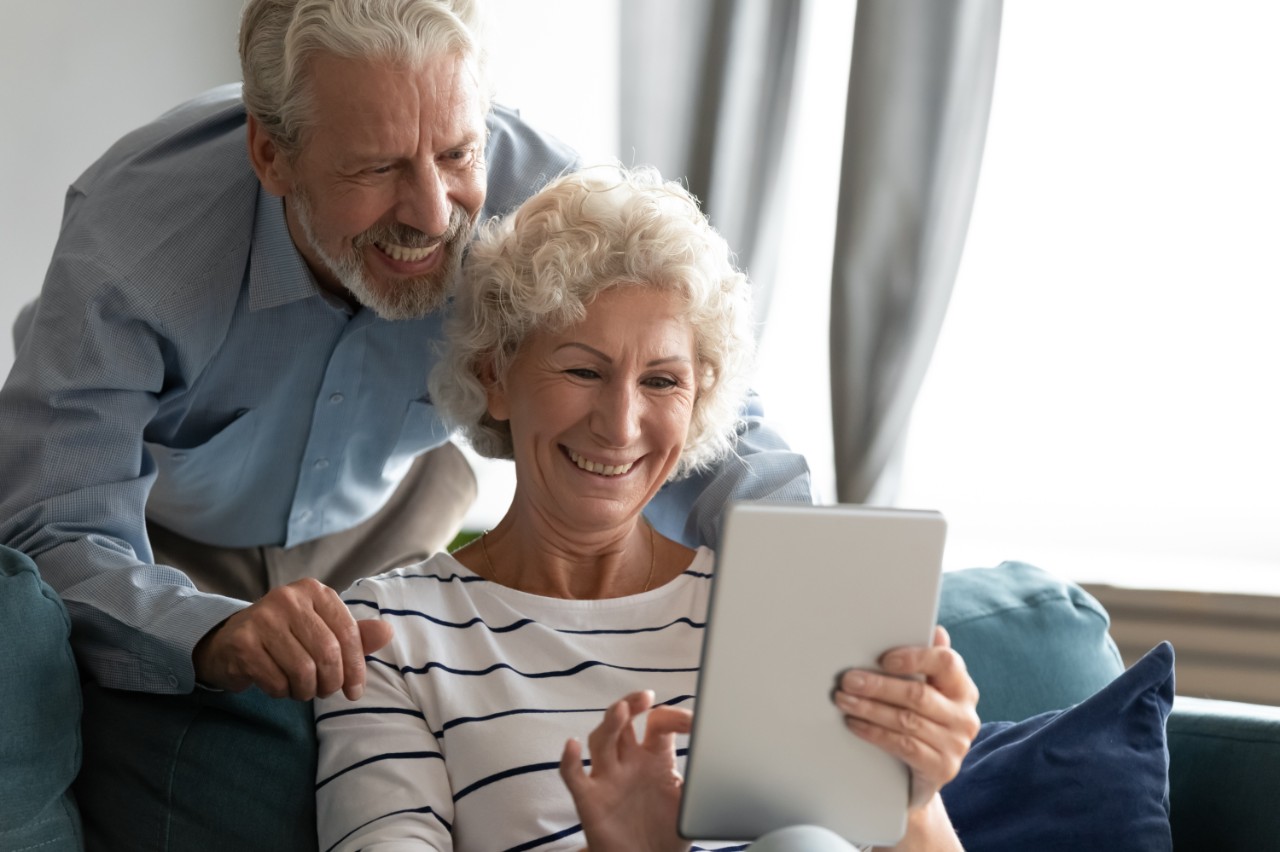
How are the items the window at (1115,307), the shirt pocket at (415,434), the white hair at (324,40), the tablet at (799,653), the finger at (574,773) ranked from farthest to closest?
1. the window at (1115,307)
2. the shirt pocket at (415,434)
3. the white hair at (324,40)
4. the finger at (574,773)
5. the tablet at (799,653)

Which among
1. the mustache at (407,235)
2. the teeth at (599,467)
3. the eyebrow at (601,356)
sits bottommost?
the teeth at (599,467)

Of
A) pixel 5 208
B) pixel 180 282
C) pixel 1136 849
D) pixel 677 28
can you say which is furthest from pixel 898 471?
pixel 5 208

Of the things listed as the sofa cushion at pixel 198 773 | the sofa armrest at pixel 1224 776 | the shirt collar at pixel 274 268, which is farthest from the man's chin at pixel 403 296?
the sofa armrest at pixel 1224 776

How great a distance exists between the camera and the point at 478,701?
1543 mm

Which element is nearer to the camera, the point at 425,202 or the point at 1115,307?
the point at 425,202

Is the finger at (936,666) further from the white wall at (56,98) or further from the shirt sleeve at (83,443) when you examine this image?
the white wall at (56,98)

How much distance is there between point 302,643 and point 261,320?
0.72m

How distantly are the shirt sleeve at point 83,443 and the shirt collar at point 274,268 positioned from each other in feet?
0.53

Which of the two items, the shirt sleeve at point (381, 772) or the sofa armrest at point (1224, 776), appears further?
the sofa armrest at point (1224, 776)

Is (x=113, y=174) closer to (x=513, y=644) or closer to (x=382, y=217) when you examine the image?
(x=382, y=217)

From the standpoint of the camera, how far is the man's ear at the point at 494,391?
1778 mm

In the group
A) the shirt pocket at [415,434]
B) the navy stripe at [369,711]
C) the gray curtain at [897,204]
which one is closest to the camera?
the navy stripe at [369,711]

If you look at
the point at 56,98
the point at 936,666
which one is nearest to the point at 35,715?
the point at 936,666

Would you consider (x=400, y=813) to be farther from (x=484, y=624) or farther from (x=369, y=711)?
(x=484, y=624)
